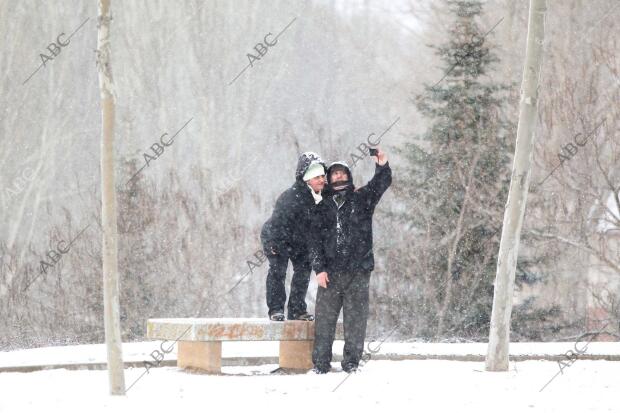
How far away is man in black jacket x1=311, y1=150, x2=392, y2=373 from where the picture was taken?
961 cm

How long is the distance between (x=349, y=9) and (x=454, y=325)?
24358 mm

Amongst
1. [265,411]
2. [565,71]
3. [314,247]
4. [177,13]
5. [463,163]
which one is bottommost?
[265,411]

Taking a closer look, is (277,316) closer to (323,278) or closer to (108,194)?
(323,278)

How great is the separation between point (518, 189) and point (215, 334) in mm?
3076

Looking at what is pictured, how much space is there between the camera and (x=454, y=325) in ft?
56.0

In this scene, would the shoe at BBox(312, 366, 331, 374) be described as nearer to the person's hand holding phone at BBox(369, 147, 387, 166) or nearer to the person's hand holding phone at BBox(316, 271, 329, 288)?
the person's hand holding phone at BBox(316, 271, 329, 288)

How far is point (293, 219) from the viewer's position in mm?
9914

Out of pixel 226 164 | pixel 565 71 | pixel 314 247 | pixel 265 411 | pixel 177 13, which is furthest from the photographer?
pixel 177 13

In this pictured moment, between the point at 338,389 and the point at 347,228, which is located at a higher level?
the point at 347,228

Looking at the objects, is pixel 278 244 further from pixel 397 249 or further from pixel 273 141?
pixel 273 141

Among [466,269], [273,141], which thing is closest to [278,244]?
[466,269]

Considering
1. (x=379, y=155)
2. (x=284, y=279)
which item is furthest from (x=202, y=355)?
(x=379, y=155)

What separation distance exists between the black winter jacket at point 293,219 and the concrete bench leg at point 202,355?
1.04 m

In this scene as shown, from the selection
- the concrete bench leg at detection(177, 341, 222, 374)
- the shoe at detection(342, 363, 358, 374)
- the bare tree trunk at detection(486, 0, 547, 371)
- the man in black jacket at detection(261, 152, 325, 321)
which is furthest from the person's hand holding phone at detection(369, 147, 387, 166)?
the concrete bench leg at detection(177, 341, 222, 374)
